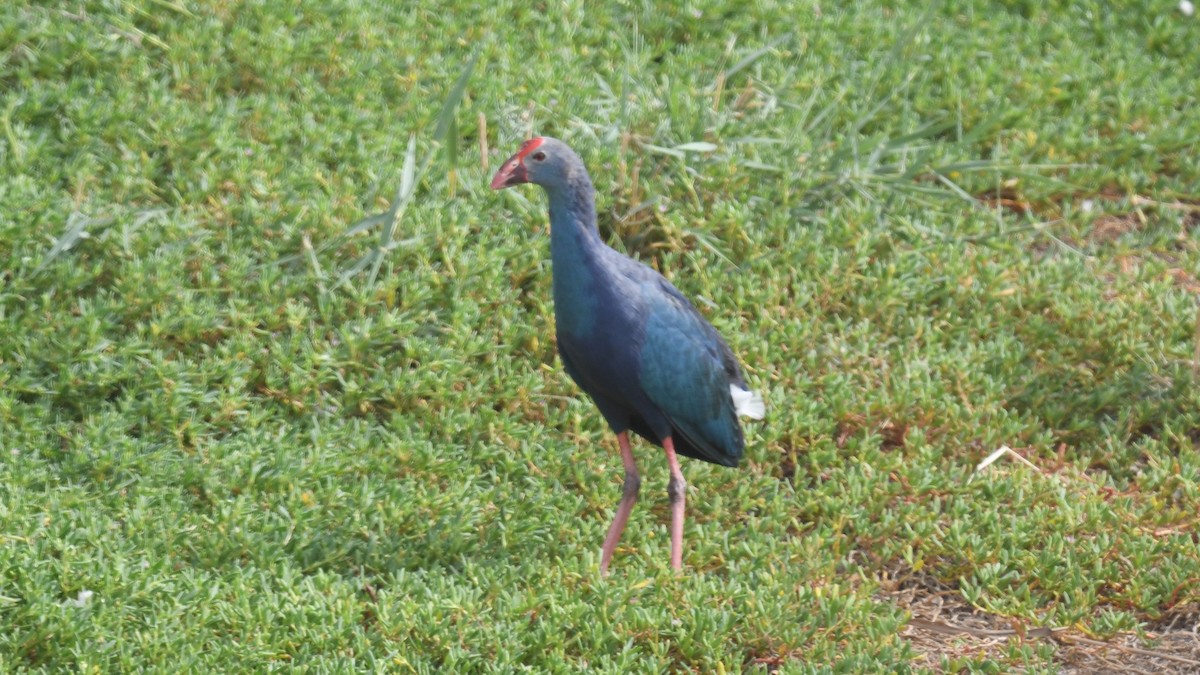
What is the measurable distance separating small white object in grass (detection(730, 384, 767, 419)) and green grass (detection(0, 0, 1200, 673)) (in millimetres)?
197

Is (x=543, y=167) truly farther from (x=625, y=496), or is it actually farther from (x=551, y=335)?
(x=551, y=335)

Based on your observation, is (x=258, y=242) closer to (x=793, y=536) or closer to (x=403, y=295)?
(x=403, y=295)

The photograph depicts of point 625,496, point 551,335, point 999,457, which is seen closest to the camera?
point 625,496

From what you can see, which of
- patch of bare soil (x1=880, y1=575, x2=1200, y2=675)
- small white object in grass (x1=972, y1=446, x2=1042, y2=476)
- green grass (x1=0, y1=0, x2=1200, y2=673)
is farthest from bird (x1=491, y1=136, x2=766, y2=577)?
small white object in grass (x1=972, y1=446, x2=1042, y2=476)

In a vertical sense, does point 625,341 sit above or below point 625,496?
above

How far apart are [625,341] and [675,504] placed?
1.81 ft

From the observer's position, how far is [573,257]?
155 inches

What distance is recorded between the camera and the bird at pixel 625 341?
3930 mm

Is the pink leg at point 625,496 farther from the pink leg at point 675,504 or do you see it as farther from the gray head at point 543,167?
the gray head at point 543,167

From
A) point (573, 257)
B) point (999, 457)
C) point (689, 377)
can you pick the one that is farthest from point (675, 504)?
point (999, 457)

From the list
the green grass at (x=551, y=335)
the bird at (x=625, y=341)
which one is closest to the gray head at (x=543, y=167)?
the bird at (x=625, y=341)

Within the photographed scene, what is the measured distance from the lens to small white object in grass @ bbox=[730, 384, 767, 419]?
14.2ft

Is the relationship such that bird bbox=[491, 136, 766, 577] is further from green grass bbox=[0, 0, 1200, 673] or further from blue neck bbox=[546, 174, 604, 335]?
green grass bbox=[0, 0, 1200, 673]

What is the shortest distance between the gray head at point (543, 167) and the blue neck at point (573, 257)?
20mm
